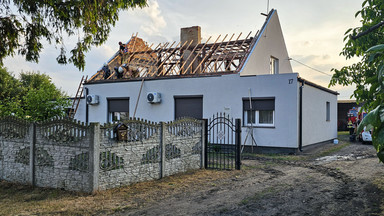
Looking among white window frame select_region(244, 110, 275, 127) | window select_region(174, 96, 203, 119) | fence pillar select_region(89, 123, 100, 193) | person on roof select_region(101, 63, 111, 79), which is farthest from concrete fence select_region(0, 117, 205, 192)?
person on roof select_region(101, 63, 111, 79)

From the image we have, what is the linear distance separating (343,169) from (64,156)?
26.9 ft

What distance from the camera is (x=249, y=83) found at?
47.1 feet

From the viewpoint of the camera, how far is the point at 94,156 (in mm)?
A: 6551

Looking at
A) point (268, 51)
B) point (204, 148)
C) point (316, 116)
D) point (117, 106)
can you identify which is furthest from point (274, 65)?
point (204, 148)

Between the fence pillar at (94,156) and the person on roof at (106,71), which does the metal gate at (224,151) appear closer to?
the fence pillar at (94,156)

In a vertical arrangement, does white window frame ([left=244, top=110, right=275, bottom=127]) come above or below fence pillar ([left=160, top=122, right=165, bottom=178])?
above

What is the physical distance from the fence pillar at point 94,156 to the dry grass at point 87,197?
0.27m

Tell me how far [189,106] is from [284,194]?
32.0ft

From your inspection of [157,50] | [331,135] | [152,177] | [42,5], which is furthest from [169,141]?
[331,135]

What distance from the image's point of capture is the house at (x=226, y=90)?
13867mm

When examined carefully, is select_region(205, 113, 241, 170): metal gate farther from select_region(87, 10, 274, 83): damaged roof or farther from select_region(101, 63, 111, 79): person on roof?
select_region(101, 63, 111, 79): person on roof

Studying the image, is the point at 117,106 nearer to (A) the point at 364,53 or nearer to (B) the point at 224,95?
(B) the point at 224,95

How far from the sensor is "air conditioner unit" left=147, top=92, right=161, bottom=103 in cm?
1630

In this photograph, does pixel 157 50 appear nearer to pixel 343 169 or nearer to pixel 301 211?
pixel 343 169
